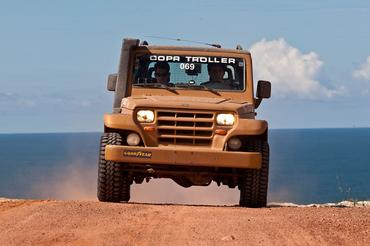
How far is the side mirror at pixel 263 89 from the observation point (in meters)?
12.9

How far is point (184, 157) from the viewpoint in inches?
450

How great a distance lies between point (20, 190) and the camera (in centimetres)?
9625

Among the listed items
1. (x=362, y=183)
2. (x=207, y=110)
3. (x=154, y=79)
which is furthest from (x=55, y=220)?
(x=362, y=183)

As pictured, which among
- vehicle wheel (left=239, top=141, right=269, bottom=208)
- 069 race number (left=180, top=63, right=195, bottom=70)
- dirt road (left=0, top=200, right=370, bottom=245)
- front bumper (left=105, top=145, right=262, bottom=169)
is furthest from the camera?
069 race number (left=180, top=63, right=195, bottom=70)

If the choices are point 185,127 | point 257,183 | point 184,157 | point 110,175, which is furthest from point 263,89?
point 110,175

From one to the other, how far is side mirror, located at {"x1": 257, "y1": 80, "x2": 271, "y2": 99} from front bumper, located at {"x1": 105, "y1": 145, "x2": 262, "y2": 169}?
65.9 inches

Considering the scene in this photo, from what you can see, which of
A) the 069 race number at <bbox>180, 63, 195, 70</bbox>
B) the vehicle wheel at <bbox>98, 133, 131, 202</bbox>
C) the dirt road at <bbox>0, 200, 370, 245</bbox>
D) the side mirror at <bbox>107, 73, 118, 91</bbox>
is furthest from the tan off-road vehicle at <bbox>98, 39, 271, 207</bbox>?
the dirt road at <bbox>0, 200, 370, 245</bbox>

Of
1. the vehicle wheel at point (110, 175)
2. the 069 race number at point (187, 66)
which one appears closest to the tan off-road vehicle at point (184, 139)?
the vehicle wheel at point (110, 175)

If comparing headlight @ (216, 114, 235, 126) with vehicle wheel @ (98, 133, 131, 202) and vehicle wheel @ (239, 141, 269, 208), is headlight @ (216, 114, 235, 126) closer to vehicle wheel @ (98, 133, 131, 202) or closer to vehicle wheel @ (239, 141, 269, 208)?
vehicle wheel @ (239, 141, 269, 208)

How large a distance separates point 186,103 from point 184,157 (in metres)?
0.73

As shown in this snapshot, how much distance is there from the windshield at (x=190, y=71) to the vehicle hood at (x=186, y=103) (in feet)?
2.21

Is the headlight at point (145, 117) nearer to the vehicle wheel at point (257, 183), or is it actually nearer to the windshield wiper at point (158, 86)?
the windshield wiper at point (158, 86)

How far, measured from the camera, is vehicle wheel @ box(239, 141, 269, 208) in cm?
1177

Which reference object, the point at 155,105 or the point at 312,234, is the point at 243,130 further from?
the point at 312,234
